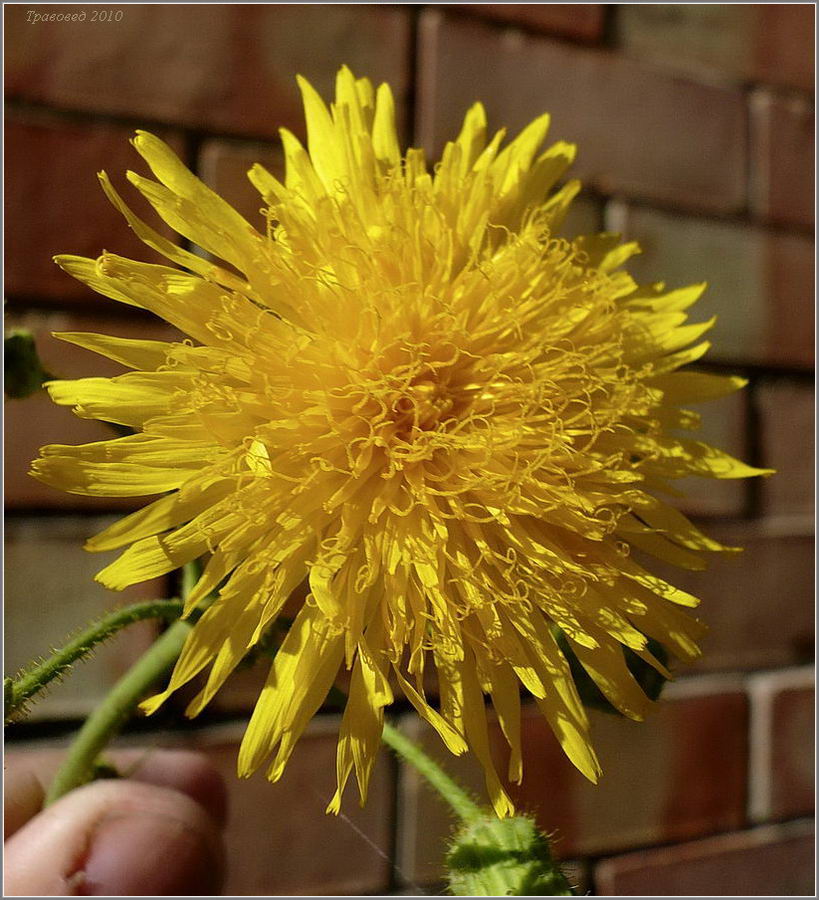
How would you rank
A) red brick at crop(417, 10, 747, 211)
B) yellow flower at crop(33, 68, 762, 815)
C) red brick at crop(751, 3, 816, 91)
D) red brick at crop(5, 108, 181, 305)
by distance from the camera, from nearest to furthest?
yellow flower at crop(33, 68, 762, 815) → red brick at crop(5, 108, 181, 305) → red brick at crop(417, 10, 747, 211) → red brick at crop(751, 3, 816, 91)

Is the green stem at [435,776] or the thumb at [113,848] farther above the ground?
the green stem at [435,776]

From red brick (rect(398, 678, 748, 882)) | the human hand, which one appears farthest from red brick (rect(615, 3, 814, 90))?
the human hand

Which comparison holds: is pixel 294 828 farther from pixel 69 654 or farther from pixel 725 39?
pixel 725 39

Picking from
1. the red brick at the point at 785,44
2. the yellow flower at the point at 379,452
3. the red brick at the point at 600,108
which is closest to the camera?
the yellow flower at the point at 379,452

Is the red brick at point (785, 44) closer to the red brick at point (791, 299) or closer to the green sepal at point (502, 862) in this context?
the red brick at point (791, 299)

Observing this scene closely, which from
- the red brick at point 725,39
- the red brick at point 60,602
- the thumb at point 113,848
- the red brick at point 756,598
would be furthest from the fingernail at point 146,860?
the red brick at point 725,39

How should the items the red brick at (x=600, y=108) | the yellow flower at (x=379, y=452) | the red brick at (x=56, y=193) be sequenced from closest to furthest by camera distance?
1. the yellow flower at (x=379, y=452)
2. the red brick at (x=56, y=193)
3. the red brick at (x=600, y=108)

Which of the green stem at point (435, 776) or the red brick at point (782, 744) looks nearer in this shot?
the green stem at point (435, 776)

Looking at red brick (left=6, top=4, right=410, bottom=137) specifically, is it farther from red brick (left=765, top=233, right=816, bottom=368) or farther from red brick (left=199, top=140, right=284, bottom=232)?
red brick (left=765, top=233, right=816, bottom=368)
